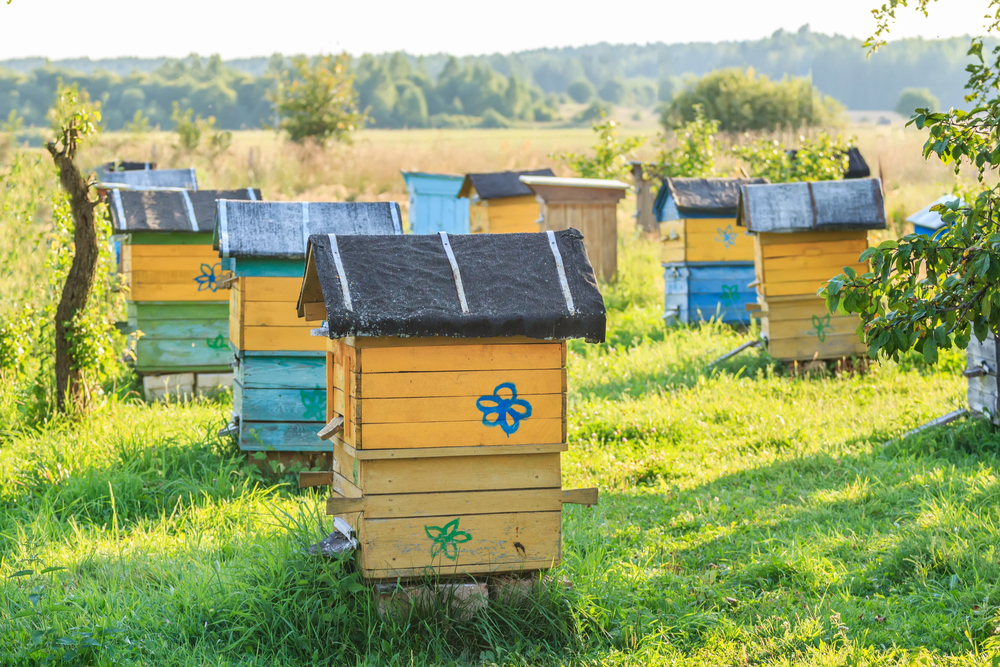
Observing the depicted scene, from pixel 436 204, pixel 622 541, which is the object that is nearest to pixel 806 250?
pixel 622 541

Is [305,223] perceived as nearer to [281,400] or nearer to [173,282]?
[281,400]

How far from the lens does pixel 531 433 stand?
13.3ft

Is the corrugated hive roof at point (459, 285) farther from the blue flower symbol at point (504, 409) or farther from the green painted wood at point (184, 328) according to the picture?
the green painted wood at point (184, 328)

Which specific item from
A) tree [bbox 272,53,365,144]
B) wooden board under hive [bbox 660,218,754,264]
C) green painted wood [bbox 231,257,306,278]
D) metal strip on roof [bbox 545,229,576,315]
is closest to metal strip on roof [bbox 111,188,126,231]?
green painted wood [bbox 231,257,306,278]

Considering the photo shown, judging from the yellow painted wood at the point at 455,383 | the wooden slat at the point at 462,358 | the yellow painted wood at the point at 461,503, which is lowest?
the yellow painted wood at the point at 461,503

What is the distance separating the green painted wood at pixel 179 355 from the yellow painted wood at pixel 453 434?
5169 mm

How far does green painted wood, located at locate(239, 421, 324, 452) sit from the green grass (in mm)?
187

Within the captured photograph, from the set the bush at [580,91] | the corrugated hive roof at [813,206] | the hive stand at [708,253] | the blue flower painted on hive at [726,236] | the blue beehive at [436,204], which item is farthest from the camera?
the bush at [580,91]

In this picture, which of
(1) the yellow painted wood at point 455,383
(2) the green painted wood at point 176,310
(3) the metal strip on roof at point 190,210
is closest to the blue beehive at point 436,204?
(3) the metal strip on roof at point 190,210

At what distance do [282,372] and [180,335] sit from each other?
278 cm

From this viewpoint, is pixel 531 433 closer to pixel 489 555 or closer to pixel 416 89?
pixel 489 555

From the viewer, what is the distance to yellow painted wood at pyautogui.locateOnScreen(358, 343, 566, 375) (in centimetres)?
395

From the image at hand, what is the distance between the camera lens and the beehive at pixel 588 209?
13.7 m

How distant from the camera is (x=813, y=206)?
8898mm
